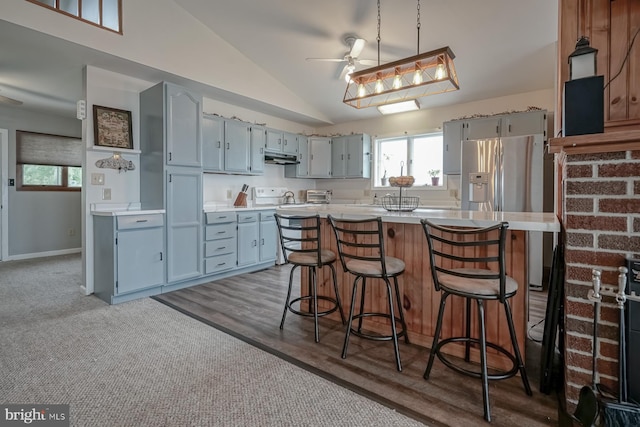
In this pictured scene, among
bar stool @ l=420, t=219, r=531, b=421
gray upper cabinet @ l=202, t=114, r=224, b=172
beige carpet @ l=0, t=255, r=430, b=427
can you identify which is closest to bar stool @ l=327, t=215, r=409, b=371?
bar stool @ l=420, t=219, r=531, b=421

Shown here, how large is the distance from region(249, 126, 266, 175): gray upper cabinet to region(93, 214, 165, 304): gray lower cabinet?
70.1 inches

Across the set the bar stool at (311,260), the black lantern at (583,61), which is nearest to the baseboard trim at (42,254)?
the bar stool at (311,260)

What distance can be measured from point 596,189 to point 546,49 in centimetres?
299

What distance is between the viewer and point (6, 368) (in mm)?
1990

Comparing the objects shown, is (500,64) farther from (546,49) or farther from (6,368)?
(6,368)

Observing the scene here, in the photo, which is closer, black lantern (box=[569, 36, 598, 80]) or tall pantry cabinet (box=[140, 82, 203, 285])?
black lantern (box=[569, 36, 598, 80])

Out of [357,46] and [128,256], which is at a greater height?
[357,46]

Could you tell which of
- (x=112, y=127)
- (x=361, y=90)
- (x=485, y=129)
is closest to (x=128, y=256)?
(x=112, y=127)

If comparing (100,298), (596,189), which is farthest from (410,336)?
(100,298)

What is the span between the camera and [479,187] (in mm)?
4023

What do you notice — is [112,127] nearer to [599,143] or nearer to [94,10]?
[94,10]

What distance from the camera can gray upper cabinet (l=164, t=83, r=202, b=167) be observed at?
3.60 meters

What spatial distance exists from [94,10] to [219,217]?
2466 millimetres

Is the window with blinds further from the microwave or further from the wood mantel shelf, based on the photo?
the wood mantel shelf
